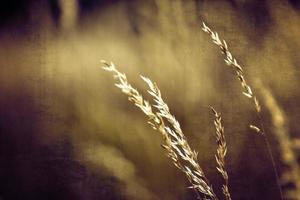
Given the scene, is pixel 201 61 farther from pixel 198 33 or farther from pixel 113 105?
pixel 113 105

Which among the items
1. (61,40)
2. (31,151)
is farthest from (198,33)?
(31,151)

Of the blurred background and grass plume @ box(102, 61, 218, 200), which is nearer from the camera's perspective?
grass plume @ box(102, 61, 218, 200)

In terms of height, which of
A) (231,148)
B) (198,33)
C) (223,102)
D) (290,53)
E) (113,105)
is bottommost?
(113,105)

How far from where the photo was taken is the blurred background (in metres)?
1.78

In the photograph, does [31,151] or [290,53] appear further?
[31,151]

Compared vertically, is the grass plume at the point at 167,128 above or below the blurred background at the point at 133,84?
above

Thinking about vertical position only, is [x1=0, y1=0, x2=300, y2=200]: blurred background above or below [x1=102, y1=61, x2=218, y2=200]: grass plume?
below

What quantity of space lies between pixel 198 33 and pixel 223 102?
0.33 m

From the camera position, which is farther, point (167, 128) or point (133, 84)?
point (133, 84)

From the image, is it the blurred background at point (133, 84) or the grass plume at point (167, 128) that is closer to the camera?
the grass plume at point (167, 128)

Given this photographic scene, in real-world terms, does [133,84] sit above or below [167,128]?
below

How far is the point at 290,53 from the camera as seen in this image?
1.77 m

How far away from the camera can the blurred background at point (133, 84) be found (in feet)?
5.85

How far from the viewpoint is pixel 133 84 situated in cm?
181
